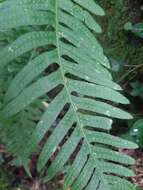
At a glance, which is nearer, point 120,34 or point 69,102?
point 69,102

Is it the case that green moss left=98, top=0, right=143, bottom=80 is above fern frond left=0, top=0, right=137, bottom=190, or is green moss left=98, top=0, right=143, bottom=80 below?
below

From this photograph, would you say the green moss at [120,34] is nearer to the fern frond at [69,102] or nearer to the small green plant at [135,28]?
the small green plant at [135,28]

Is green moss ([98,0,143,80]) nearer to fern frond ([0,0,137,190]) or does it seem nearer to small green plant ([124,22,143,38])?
small green plant ([124,22,143,38])

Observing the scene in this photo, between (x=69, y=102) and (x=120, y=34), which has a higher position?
(x=69, y=102)

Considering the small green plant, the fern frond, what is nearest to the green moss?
the small green plant

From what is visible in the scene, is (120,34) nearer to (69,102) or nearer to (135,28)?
(135,28)

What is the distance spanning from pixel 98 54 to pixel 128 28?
1.24 m

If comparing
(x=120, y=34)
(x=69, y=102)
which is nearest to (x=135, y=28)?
(x=120, y=34)

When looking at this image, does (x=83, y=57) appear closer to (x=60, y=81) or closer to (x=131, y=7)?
(x=60, y=81)

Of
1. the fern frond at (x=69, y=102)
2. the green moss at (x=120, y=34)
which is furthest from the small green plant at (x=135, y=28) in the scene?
the fern frond at (x=69, y=102)

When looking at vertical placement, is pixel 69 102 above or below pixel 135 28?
above

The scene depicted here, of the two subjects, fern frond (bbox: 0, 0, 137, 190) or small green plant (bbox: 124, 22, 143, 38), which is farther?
small green plant (bbox: 124, 22, 143, 38)

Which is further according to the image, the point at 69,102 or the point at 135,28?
the point at 135,28

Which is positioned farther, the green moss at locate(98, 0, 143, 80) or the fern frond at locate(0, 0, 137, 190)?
the green moss at locate(98, 0, 143, 80)
